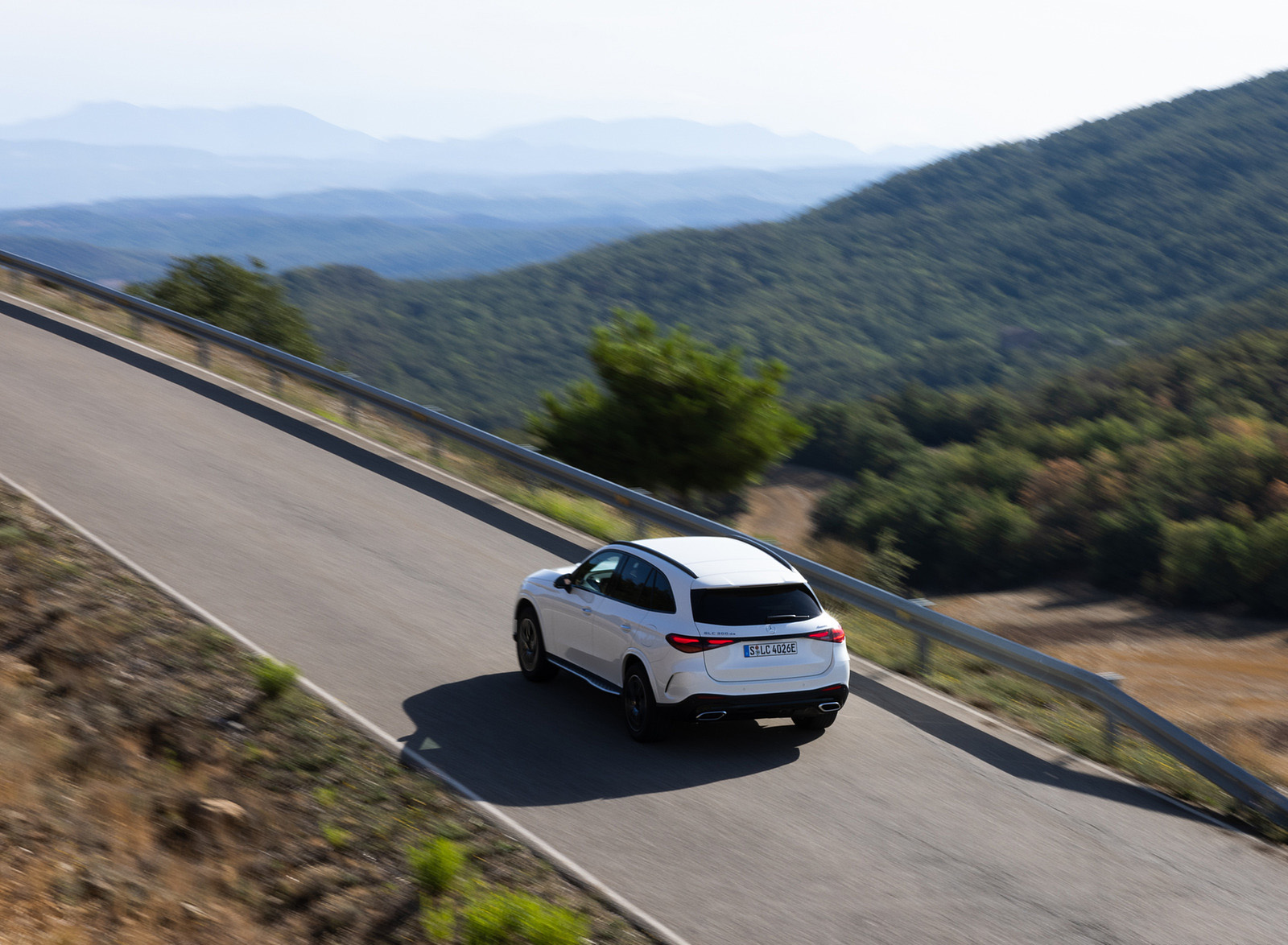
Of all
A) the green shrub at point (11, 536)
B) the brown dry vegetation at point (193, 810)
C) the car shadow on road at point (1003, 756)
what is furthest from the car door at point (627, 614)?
the green shrub at point (11, 536)

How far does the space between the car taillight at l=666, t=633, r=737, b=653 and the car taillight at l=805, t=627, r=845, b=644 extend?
64 cm

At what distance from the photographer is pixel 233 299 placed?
98.8 feet

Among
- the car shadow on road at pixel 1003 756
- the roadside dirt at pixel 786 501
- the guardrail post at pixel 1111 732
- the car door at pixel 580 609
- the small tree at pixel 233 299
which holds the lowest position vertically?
the roadside dirt at pixel 786 501

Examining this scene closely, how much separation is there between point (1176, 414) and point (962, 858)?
4080 centimetres

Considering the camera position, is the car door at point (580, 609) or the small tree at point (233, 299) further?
the small tree at point (233, 299)

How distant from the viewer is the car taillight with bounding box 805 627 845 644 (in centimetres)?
898

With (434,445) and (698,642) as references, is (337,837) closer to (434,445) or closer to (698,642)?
(698,642)

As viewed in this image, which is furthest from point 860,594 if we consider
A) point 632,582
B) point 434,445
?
point 434,445

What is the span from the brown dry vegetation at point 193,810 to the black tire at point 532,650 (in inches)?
79.4

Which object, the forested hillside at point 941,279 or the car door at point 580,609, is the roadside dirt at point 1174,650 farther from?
the forested hillside at point 941,279

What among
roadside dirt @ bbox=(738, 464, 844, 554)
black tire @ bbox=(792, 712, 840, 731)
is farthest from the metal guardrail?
roadside dirt @ bbox=(738, 464, 844, 554)

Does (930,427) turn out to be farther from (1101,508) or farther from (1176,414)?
(1101,508)

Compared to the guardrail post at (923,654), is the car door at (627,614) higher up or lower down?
higher up

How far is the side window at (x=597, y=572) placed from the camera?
9.93 m
